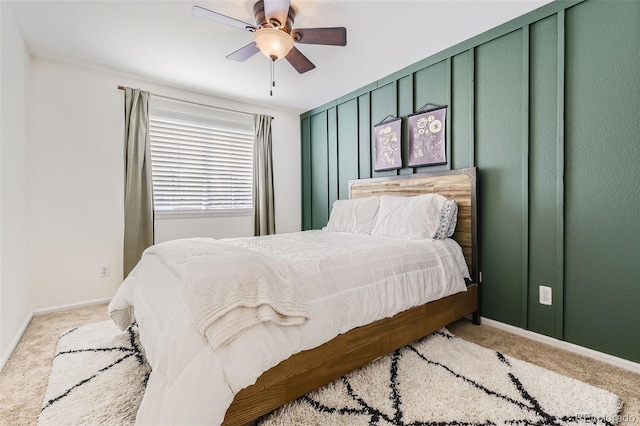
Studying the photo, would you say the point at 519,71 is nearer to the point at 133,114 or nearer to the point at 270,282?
the point at 270,282

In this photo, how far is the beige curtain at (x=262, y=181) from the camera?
407 centimetres

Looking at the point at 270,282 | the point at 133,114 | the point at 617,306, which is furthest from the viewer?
the point at 133,114

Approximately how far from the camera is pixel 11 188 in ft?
7.06

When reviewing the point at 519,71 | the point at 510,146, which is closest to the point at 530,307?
the point at 510,146

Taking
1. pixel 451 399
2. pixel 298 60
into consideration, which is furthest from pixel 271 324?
pixel 298 60

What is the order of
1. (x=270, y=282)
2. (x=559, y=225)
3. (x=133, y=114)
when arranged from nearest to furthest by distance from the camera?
→ (x=270, y=282) → (x=559, y=225) → (x=133, y=114)

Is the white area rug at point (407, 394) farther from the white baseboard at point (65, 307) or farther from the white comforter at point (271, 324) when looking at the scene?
the white baseboard at point (65, 307)

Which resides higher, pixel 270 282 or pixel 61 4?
pixel 61 4

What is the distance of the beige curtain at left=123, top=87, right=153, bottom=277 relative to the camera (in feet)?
10.4

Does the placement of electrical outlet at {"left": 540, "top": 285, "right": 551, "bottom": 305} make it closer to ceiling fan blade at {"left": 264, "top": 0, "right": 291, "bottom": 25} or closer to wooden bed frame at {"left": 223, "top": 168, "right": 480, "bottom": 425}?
wooden bed frame at {"left": 223, "top": 168, "right": 480, "bottom": 425}

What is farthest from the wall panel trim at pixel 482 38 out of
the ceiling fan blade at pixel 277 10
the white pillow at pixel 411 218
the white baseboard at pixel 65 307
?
the white baseboard at pixel 65 307

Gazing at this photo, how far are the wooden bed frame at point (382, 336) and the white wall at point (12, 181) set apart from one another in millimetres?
1790

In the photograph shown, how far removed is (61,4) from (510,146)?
11.4 ft

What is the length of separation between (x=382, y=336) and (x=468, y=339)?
89cm
